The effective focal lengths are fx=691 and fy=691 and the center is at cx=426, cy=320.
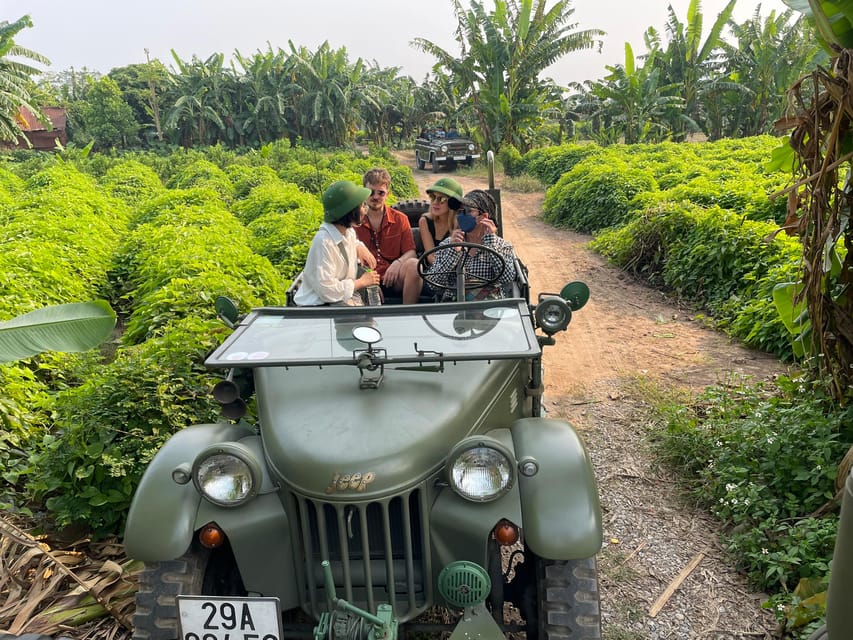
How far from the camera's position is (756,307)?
23.2 feet

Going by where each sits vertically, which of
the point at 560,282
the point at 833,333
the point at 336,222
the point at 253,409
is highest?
the point at 336,222

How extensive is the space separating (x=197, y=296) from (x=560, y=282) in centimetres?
579

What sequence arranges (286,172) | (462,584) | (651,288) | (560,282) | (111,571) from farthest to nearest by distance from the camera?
(286,172)
(560,282)
(651,288)
(111,571)
(462,584)

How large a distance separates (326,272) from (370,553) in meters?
1.81

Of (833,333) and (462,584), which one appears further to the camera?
(833,333)

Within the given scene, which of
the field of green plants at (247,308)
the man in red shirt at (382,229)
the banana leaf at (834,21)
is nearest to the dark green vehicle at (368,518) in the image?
the field of green plants at (247,308)

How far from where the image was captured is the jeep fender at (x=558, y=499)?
260cm

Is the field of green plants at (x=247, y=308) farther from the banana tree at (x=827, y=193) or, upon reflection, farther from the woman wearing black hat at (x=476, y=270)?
the woman wearing black hat at (x=476, y=270)

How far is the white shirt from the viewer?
4.05m

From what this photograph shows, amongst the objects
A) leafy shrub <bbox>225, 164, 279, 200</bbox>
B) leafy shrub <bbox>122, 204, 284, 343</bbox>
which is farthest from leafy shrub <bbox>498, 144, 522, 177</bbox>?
leafy shrub <bbox>122, 204, 284, 343</bbox>

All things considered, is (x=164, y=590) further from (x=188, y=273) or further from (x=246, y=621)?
(x=188, y=273)

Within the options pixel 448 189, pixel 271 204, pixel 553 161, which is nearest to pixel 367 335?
pixel 448 189

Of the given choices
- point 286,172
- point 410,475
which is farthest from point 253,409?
point 286,172

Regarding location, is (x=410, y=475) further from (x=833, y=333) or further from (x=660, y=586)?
(x=833, y=333)
